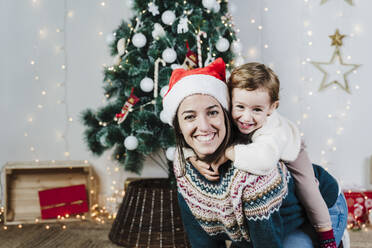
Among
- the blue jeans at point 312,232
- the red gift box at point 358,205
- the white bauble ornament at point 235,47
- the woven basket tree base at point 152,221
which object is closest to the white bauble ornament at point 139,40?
the white bauble ornament at point 235,47

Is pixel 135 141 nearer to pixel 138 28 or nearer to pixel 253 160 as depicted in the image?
pixel 138 28

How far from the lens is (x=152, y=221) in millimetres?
1981

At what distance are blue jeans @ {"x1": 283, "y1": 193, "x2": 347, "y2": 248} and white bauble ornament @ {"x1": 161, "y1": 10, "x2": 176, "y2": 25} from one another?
1.33 meters

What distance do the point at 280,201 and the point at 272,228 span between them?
0.09m

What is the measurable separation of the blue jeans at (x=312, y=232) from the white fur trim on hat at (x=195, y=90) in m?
0.52

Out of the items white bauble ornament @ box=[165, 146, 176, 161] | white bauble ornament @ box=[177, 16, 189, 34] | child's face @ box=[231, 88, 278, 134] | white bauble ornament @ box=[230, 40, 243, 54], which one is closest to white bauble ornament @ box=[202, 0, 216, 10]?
white bauble ornament @ box=[177, 16, 189, 34]

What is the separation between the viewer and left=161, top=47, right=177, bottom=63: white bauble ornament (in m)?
1.96

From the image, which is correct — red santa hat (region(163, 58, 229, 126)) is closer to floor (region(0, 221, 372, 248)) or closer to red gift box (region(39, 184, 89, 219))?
floor (region(0, 221, 372, 248))

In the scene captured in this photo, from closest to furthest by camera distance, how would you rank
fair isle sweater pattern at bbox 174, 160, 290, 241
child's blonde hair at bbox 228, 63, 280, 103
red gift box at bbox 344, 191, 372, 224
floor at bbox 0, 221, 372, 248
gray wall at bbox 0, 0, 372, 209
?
fair isle sweater pattern at bbox 174, 160, 290, 241, child's blonde hair at bbox 228, 63, 280, 103, floor at bbox 0, 221, 372, 248, red gift box at bbox 344, 191, 372, 224, gray wall at bbox 0, 0, 372, 209

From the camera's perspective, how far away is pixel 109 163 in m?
2.75

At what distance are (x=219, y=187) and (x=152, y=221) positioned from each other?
1036 millimetres

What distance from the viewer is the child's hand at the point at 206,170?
3.50 ft

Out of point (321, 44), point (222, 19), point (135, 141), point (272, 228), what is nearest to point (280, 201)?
point (272, 228)

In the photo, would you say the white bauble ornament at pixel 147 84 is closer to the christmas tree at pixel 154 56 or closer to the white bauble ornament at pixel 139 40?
the christmas tree at pixel 154 56
